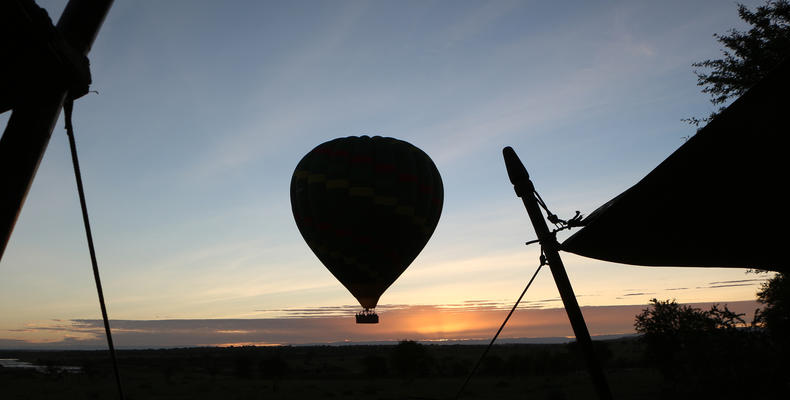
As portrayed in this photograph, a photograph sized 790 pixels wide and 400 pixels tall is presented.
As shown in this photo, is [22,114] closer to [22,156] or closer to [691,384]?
[22,156]

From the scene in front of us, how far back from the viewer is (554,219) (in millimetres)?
4867

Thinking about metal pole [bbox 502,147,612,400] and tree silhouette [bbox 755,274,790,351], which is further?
tree silhouette [bbox 755,274,790,351]

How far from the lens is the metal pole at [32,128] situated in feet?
6.94

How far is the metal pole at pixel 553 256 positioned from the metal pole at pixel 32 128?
3.27 metres

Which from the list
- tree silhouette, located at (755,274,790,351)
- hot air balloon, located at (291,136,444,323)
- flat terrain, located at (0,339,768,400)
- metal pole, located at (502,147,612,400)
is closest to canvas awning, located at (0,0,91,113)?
metal pole, located at (502,147,612,400)

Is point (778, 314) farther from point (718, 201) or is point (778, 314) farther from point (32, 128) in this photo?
point (32, 128)

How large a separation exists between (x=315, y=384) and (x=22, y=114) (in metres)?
55.7

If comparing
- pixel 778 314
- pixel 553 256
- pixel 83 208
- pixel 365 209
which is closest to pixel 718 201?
pixel 553 256

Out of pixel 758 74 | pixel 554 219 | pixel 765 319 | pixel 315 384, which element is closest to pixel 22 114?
pixel 554 219

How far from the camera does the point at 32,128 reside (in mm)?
2248

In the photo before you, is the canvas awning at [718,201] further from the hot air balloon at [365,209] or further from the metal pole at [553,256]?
the hot air balloon at [365,209]

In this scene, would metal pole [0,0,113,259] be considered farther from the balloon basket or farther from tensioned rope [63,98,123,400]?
the balloon basket

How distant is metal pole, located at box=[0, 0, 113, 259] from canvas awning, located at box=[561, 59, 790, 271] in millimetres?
4170

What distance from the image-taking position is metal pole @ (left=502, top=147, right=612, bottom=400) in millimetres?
3973
